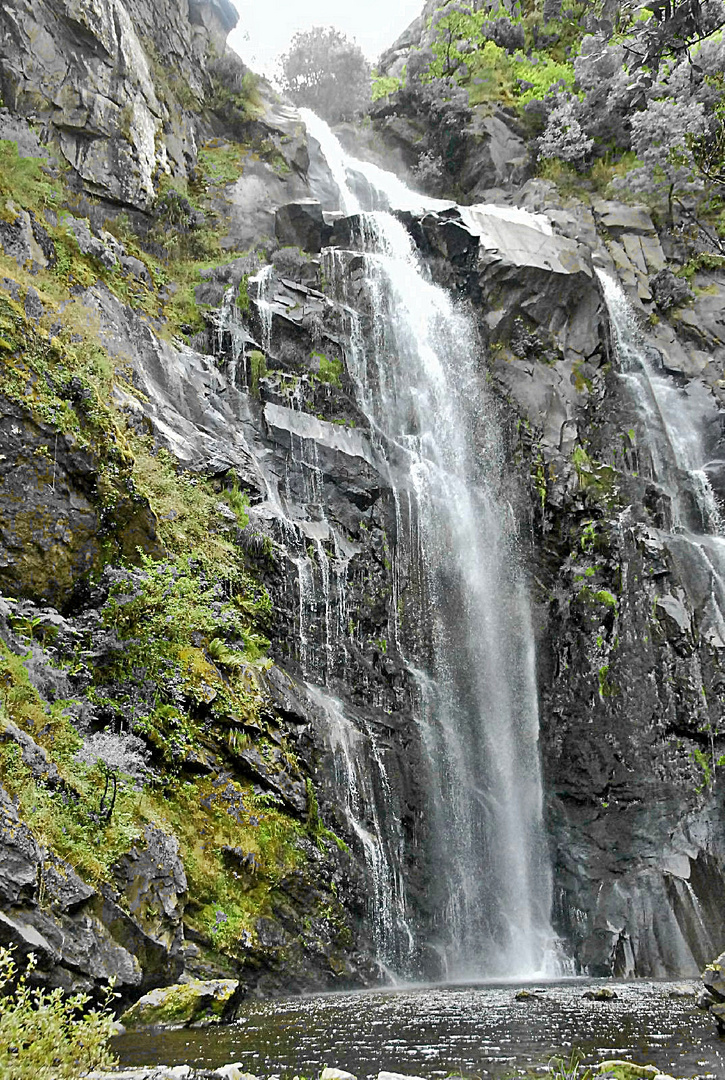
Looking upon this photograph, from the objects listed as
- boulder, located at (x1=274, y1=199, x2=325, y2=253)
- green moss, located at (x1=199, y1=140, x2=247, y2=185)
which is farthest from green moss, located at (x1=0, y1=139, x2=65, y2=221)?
green moss, located at (x1=199, y1=140, x2=247, y2=185)

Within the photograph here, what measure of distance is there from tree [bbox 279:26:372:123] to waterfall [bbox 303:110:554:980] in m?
14.4

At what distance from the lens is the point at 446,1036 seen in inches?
298

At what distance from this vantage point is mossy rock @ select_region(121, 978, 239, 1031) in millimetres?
7418

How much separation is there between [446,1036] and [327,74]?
37.7m

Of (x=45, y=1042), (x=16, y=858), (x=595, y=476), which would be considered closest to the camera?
(x=45, y=1042)

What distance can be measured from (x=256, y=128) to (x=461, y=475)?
1506 centimetres

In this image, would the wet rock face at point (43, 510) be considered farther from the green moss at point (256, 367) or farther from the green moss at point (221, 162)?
the green moss at point (221, 162)

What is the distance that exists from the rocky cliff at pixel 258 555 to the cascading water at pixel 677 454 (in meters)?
0.17

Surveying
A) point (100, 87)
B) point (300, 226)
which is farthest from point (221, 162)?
point (100, 87)

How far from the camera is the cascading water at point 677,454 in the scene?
1666 centimetres

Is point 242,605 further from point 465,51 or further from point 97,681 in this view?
point 465,51

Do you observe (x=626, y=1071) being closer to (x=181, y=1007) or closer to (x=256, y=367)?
(x=181, y=1007)

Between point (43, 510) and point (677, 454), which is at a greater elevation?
point (677, 454)

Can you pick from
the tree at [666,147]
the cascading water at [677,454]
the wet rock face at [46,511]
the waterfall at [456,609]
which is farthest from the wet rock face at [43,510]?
the tree at [666,147]
